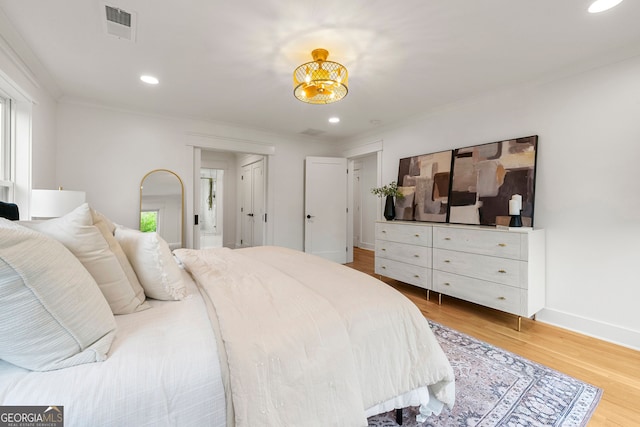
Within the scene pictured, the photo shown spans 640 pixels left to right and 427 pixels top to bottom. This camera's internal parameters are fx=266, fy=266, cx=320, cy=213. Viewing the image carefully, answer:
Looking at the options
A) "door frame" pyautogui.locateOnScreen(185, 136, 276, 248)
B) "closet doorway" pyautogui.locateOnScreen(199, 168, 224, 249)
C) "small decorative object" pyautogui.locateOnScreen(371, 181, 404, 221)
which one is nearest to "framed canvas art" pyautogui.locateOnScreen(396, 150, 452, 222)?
"small decorative object" pyautogui.locateOnScreen(371, 181, 404, 221)

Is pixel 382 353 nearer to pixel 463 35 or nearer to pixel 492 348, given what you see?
pixel 492 348

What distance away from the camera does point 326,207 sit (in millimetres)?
5031

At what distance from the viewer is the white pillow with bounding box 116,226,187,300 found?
4.40 feet

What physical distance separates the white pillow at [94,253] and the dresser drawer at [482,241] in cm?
291

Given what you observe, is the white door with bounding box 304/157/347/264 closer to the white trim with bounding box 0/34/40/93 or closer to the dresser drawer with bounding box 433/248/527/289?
the dresser drawer with bounding box 433/248/527/289

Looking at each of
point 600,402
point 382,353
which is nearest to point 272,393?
point 382,353

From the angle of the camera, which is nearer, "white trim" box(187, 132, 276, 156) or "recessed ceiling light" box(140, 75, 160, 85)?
"recessed ceiling light" box(140, 75, 160, 85)

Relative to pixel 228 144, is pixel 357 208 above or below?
below

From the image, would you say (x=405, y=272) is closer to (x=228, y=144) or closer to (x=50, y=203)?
(x=228, y=144)

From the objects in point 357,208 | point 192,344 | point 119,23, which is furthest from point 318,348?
point 357,208

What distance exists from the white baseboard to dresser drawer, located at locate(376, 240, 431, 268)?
3.91 ft

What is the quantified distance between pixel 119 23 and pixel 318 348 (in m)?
2.47

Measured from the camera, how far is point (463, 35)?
200cm

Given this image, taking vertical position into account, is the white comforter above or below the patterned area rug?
above
